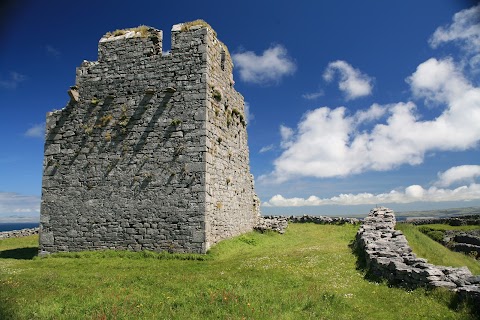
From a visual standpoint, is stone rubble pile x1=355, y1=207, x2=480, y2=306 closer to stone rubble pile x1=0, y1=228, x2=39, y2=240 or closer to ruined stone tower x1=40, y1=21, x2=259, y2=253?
ruined stone tower x1=40, y1=21, x2=259, y2=253

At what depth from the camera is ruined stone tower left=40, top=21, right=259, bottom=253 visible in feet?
52.5

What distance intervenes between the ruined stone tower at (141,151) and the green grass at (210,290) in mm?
1550

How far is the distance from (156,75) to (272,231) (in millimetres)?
13074

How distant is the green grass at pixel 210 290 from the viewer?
801cm

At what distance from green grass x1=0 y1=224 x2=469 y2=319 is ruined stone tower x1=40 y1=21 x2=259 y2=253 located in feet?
5.09

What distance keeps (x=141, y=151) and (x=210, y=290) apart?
912 centimetres

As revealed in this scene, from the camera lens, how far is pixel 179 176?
16109mm

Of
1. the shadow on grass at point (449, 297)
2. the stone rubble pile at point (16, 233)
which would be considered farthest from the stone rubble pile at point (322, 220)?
the stone rubble pile at point (16, 233)

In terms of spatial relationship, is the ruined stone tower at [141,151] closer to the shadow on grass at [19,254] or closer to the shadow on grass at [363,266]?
the shadow on grass at [19,254]

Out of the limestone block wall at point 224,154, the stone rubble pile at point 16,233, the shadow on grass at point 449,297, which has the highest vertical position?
the limestone block wall at point 224,154

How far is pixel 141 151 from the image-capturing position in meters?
16.8

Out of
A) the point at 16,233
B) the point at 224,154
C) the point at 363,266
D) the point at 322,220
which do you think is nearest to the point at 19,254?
the point at 224,154

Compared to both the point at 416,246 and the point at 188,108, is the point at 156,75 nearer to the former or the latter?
the point at 188,108

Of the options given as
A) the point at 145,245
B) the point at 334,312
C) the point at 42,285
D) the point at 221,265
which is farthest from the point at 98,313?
the point at 145,245
